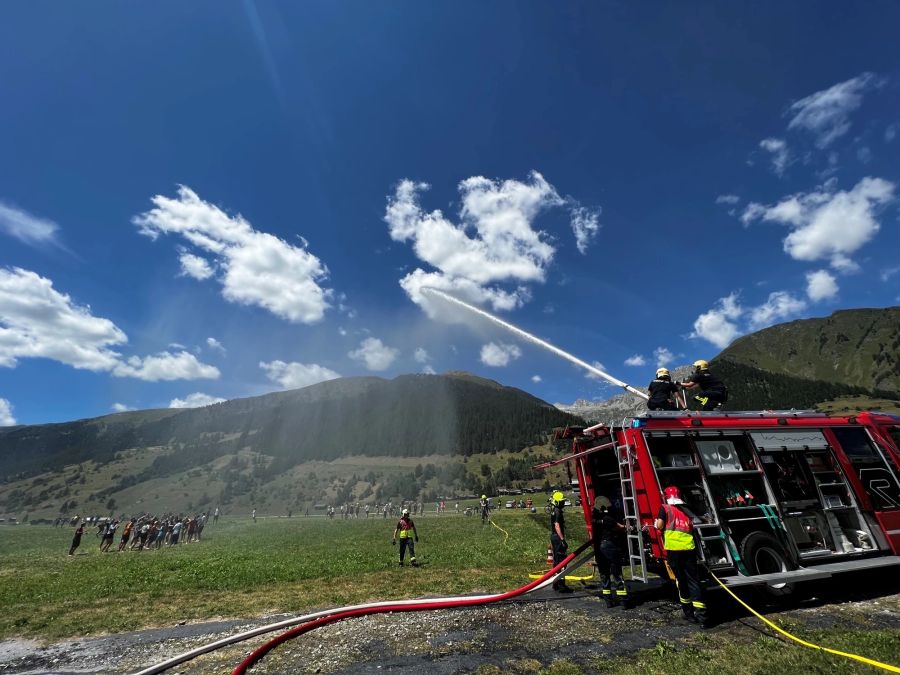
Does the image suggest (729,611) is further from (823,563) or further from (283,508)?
(283,508)

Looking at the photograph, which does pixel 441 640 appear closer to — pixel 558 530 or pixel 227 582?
pixel 558 530

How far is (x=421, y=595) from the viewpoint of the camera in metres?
12.1

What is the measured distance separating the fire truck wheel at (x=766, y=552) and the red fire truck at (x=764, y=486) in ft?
0.07

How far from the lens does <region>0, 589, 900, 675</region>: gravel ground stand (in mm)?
7254

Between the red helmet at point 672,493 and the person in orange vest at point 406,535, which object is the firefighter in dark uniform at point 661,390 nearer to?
the red helmet at point 672,493

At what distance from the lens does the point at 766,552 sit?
32.1 feet

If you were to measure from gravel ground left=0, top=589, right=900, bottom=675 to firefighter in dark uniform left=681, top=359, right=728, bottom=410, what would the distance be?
4976 millimetres

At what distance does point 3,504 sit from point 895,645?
273041 mm

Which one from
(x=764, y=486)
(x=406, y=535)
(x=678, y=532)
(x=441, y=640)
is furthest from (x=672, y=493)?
(x=406, y=535)

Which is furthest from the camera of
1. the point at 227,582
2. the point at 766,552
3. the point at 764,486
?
the point at 227,582

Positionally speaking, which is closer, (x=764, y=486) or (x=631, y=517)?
(x=631, y=517)

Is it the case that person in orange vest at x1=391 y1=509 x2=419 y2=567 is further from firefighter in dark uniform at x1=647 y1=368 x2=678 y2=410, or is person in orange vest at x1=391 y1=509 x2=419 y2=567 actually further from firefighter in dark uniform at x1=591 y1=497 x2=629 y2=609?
firefighter in dark uniform at x1=647 y1=368 x2=678 y2=410

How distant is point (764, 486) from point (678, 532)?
3.67 meters

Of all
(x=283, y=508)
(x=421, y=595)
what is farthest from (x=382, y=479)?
(x=421, y=595)
